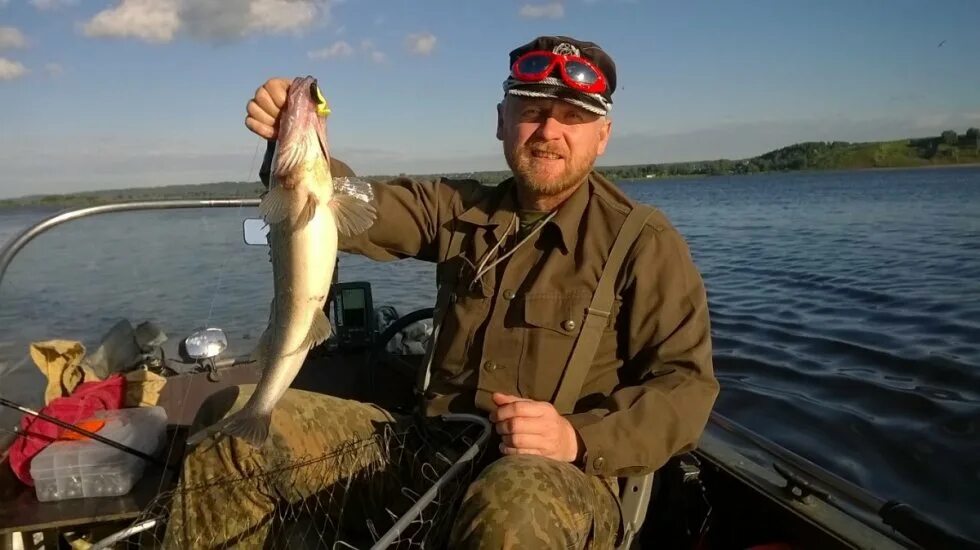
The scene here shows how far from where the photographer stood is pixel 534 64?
3637 mm

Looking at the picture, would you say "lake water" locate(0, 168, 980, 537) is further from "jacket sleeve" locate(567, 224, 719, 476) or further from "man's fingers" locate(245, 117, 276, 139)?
"jacket sleeve" locate(567, 224, 719, 476)

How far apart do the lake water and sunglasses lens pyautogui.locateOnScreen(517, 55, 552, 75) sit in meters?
2.28

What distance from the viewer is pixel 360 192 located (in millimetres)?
3373

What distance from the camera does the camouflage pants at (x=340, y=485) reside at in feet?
8.38

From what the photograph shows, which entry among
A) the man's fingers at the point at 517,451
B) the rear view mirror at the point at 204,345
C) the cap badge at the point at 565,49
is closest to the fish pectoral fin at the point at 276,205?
the man's fingers at the point at 517,451

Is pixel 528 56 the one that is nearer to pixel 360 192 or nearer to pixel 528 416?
pixel 360 192

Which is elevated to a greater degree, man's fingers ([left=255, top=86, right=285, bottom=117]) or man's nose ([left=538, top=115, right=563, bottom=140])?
man's fingers ([left=255, top=86, right=285, bottom=117])

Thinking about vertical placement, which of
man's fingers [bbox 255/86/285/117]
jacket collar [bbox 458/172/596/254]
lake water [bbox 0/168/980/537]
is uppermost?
man's fingers [bbox 255/86/285/117]

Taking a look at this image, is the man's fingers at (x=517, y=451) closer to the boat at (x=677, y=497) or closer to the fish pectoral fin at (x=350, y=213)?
the boat at (x=677, y=497)

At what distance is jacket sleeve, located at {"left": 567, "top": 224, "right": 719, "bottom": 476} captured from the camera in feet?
9.62

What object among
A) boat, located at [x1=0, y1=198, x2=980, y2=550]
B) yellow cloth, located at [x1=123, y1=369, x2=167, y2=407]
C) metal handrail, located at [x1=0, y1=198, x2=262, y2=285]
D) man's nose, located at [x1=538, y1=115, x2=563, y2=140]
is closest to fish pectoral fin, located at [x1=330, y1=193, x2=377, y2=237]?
man's nose, located at [x1=538, y1=115, x2=563, y2=140]

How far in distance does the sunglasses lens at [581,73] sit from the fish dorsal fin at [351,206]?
114 centimetres

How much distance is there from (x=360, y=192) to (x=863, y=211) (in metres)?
36.1

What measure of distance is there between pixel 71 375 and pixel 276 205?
95.4 inches
